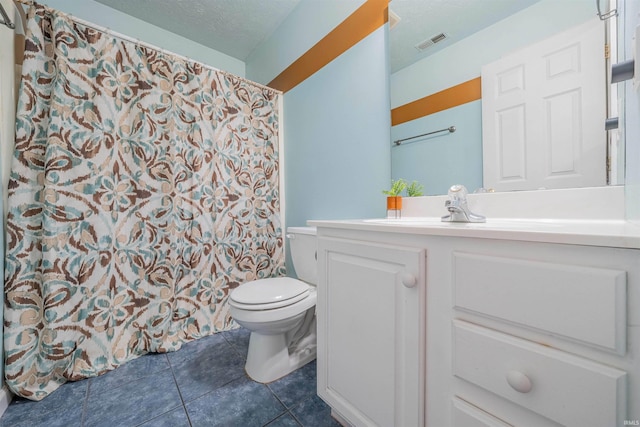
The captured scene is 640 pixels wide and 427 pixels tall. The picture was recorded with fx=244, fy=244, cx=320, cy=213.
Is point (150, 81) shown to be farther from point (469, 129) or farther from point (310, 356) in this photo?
point (310, 356)

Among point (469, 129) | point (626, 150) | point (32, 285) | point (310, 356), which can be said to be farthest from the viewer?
point (310, 356)

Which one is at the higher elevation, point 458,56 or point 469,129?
point 458,56

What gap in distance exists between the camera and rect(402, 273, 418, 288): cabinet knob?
0.64 m

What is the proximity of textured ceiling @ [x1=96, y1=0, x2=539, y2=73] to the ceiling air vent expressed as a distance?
17 mm

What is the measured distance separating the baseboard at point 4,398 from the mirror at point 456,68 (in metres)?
2.00

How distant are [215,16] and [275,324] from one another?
219 centimetres

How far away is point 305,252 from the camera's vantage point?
1.57 meters

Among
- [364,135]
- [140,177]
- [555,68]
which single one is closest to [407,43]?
[364,135]

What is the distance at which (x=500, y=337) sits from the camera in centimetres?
51

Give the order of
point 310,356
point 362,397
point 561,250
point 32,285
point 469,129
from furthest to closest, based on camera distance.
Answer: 1. point 310,356
2. point 32,285
3. point 469,129
4. point 362,397
5. point 561,250

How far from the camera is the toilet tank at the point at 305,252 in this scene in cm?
152

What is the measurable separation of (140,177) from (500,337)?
1.76 metres

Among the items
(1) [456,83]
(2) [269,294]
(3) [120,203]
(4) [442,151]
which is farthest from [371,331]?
(3) [120,203]

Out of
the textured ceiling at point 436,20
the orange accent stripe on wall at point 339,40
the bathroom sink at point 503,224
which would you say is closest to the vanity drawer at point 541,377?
the bathroom sink at point 503,224
